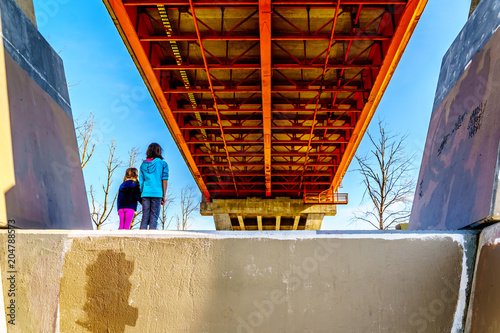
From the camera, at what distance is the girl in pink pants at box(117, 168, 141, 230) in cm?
592

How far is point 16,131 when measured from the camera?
4531mm

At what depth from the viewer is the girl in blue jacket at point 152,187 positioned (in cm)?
561

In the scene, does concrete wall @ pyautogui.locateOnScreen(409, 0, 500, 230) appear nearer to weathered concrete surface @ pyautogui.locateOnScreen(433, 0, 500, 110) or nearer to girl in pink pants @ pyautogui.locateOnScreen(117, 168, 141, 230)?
weathered concrete surface @ pyautogui.locateOnScreen(433, 0, 500, 110)

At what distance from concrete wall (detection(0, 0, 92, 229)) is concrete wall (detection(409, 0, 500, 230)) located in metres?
5.12

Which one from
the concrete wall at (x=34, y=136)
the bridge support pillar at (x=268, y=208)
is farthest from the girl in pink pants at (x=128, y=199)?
the bridge support pillar at (x=268, y=208)

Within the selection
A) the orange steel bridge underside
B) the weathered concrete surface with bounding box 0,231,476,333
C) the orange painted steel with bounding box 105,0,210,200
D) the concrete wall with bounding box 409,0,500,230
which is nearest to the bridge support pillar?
the orange steel bridge underside

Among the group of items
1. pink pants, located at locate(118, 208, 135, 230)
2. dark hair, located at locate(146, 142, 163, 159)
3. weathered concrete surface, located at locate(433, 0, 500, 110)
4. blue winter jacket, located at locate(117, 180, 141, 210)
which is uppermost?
weathered concrete surface, located at locate(433, 0, 500, 110)

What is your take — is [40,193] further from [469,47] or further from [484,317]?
[469,47]

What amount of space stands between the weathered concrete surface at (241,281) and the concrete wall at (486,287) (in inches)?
4.6

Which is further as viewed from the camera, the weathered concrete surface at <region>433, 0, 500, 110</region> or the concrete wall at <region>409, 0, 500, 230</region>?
the weathered concrete surface at <region>433, 0, 500, 110</region>

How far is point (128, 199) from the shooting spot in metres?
5.95

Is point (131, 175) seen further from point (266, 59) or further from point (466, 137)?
point (266, 59)

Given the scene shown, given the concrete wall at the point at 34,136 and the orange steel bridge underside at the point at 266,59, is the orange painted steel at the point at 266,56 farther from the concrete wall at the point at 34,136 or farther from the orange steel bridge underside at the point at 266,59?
the concrete wall at the point at 34,136

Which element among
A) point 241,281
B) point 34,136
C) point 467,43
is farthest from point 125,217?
point 467,43
